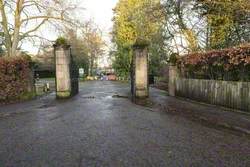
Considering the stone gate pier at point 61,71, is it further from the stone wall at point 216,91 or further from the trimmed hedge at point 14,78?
the stone wall at point 216,91

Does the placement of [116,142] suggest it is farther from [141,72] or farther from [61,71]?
[61,71]

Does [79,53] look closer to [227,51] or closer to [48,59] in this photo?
[48,59]

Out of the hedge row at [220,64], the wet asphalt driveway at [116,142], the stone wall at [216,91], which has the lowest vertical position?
the wet asphalt driveway at [116,142]

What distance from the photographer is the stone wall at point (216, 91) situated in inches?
514

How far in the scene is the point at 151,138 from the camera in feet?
28.6

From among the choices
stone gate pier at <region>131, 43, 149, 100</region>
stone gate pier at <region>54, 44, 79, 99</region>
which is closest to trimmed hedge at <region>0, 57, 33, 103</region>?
stone gate pier at <region>54, 44, 79, 99</region>

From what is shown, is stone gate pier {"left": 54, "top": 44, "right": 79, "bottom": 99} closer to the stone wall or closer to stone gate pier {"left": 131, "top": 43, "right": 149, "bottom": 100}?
stone gate pier {"left": 131, "top": 43, "right": 149, "bottom": 100}

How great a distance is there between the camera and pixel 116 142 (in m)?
8.30

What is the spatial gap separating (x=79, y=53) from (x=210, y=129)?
52865 mm

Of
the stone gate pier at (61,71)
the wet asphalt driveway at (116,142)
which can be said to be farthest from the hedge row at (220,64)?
the stone gate pier at (61,71)

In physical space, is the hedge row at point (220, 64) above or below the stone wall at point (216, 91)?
above

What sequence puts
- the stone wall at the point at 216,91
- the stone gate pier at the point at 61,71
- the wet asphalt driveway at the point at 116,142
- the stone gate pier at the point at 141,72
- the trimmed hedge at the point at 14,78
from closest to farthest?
the wet asphalt driveway at the point at 116,142, the stone wall at the point at 216,91, the trimmed hedge at the point at 14,78, the stone gate pier at the point at 141,72, the stone gate pier at the point at 61,71

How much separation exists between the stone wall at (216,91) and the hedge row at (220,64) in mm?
329

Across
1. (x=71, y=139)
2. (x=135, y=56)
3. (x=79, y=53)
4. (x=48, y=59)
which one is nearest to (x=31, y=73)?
(x=135, y=56)
